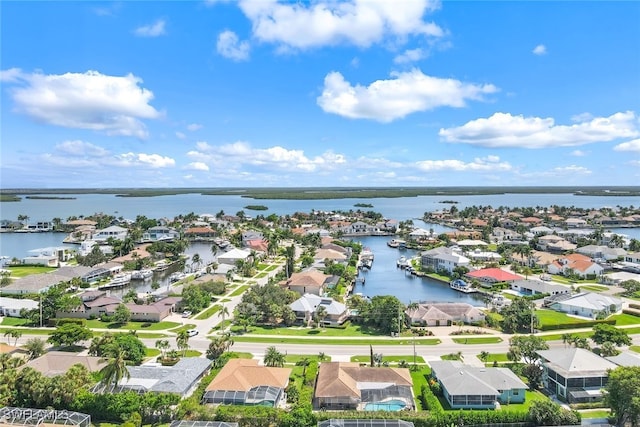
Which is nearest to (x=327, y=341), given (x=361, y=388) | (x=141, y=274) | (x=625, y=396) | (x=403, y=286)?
(x=361, y=388)

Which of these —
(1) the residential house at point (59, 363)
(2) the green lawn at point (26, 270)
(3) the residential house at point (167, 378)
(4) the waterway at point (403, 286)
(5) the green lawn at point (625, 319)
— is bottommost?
(4) the waterway at point (403, 286)

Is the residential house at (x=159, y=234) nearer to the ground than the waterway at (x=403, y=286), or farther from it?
farther from it

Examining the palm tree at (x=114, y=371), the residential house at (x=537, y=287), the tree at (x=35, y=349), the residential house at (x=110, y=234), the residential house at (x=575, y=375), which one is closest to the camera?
the palm tree at (x=114, y=371)

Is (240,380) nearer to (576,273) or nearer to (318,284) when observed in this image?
(318,284)

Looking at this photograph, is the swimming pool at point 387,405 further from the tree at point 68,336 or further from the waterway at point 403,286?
the waterway at point 403,286

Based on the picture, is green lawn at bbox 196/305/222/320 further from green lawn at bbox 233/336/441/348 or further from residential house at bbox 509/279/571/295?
residential house at bbox 509/279/571/295

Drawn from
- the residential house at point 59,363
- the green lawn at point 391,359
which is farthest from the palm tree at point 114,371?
the green lawn at point 391,359
